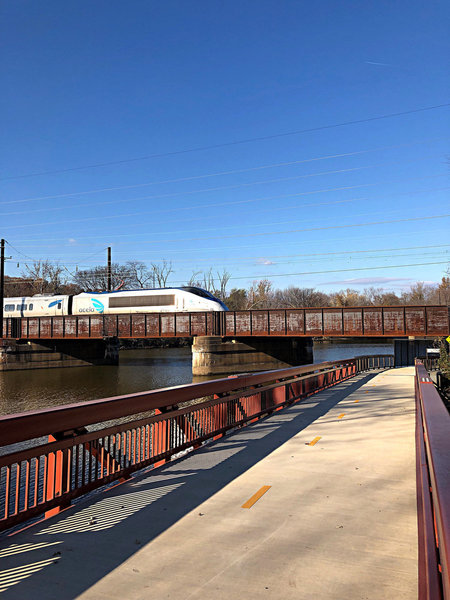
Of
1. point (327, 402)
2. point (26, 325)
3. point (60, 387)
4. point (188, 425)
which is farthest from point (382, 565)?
point (26, 325)


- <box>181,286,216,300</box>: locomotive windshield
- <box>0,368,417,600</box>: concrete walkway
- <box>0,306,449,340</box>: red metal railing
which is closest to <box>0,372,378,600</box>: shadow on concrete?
<box>0,368,417,600</box>: concrete walkway

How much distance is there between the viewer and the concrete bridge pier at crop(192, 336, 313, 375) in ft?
141

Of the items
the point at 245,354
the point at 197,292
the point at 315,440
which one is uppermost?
the point at 197,292

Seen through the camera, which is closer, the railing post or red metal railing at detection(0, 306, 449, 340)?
the railing post

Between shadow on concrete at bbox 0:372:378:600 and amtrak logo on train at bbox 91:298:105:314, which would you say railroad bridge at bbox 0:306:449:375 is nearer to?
amtrak logo on train at bbox 91:298:105:314

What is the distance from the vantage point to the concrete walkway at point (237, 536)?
3.26 m

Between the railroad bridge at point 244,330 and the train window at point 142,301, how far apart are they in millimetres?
3249

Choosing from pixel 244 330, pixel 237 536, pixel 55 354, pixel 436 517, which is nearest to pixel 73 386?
pixel 244 330

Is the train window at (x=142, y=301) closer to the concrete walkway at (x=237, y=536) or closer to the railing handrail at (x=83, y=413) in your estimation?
the railing handrail at (x=83, y=413)

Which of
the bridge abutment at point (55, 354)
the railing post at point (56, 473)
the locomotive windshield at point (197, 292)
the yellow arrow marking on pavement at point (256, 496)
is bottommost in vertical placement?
the bridge abutment at point (55, 354)

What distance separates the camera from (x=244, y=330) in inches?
1703

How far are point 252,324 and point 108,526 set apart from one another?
1533 inches

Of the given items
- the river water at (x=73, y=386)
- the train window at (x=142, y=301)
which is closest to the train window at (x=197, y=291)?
the train window at (x=142, y=301)

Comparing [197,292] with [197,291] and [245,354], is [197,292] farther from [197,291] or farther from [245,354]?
[245,354]
